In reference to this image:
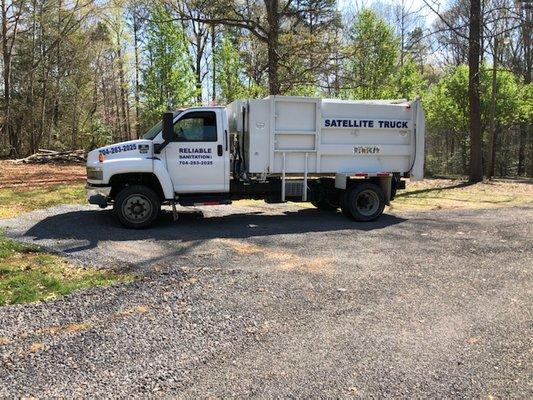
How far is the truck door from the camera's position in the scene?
957 centimetres

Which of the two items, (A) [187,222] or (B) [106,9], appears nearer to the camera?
(A) [187,222]

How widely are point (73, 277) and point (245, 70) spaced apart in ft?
79.9

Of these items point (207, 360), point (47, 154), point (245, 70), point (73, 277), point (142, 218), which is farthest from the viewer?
point (245, 70)

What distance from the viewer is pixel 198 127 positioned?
9711 millimetres

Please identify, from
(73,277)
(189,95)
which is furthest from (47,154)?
(73,277)

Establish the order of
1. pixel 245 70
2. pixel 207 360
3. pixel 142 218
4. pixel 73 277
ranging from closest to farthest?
pixel 207 360, pixel 73 277, pixel 142 218, pixel 245 70

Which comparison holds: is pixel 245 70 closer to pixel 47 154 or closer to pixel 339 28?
pixel 339 28

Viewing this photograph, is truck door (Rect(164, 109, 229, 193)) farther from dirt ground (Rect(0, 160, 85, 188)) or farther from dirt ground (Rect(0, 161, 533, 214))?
dirt ground (Rect(0, 160, 85, 188))

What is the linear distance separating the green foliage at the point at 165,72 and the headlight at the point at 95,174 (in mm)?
19154

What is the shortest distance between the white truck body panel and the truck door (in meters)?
0.65

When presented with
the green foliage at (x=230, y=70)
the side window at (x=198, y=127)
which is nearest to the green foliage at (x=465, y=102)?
the green foliage at (x=230, y=70)

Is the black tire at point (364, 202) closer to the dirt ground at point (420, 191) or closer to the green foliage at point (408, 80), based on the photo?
the dirt ground at point (420, 191)

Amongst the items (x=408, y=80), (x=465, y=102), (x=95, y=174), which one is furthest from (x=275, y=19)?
(x=408, y=80)

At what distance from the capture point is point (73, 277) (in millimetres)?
6156
